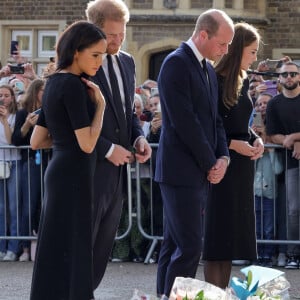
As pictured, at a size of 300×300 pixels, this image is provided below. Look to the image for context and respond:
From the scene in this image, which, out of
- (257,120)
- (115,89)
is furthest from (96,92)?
(257,120)

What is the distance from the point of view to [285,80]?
395 inches

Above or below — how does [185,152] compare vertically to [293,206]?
above

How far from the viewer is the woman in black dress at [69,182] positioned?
5555 millimetres

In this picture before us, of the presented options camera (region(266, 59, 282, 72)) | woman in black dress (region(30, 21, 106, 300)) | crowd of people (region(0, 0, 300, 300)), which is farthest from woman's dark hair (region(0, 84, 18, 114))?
woman in black dress (region(30, 21, 106, 300))

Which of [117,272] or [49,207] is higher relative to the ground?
[49,207]

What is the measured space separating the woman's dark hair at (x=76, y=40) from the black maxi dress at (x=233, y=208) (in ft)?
4.58

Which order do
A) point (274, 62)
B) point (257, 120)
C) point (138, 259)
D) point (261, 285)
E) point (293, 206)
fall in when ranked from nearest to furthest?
point (261, 285) → point (293, 206) → point (138, 259) → point (257, 120) → point (274, 62)

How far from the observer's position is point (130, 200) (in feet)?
33.2

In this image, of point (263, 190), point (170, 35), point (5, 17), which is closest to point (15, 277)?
point (263, 190)

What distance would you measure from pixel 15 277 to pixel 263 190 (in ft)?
9.10

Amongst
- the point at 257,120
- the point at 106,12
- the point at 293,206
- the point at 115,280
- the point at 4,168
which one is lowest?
the point at 115,280

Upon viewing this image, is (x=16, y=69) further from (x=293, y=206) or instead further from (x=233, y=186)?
(x=233, y=186)

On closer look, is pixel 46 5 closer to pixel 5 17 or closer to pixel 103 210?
pixel 5 17

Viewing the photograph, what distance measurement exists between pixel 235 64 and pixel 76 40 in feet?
4.97
